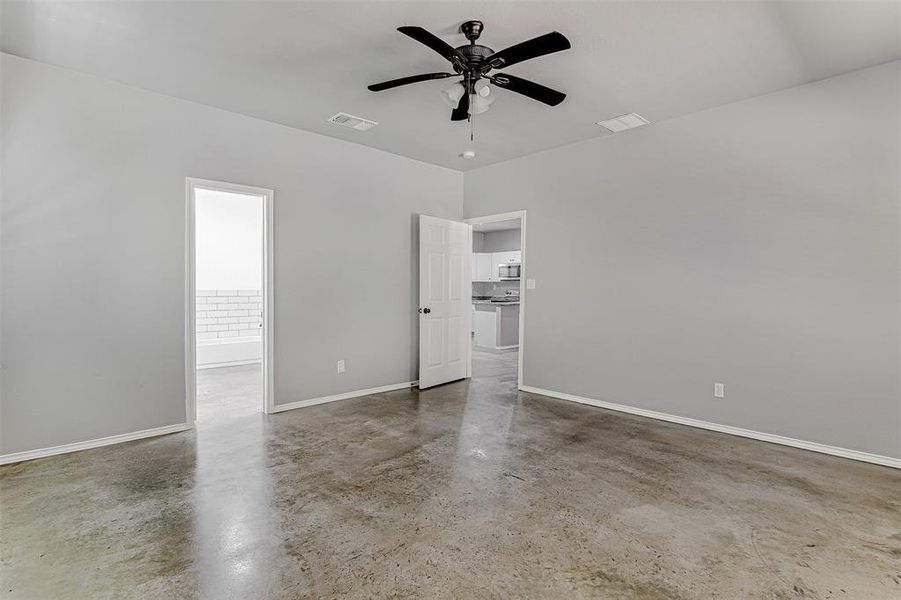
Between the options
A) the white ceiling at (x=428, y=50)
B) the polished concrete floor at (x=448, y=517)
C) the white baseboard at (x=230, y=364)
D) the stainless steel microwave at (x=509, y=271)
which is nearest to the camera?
the polished concrete floor at (x=448, y=517)

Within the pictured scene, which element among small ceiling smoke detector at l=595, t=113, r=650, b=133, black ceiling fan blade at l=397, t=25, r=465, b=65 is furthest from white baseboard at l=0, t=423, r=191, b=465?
small ceiling smoke detector at l=595, t=113, r=650, b=133

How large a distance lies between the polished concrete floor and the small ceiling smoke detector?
9.56ft

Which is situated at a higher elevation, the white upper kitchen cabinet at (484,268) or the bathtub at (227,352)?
the white upper kitchen cabinet at (484,268)

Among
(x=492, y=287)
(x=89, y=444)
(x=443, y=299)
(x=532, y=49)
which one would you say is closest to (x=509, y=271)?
(x=492, y=287)

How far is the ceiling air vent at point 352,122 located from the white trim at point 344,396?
288cm

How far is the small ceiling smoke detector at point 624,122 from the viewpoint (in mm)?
4086

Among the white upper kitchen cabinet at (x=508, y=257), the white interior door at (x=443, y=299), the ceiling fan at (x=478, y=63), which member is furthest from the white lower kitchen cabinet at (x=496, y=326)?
the ceiling fan at (x=478, y=63)

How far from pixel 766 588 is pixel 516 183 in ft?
15.0

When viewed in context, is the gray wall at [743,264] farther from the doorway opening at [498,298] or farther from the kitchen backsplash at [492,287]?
the kitchen backsplash at [492,287]

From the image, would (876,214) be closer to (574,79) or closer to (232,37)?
(574,79)

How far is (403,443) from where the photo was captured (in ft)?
11.8

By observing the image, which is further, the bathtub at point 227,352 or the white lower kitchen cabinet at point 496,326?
the white lower kitchen cabinet at point 496,326

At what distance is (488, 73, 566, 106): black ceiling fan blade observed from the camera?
106 inches

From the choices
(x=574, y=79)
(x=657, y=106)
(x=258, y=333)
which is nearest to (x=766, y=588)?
(x=574, y=79)
